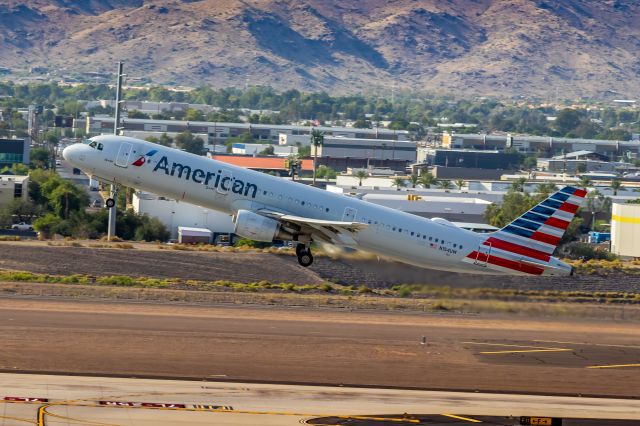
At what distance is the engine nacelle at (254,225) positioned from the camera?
7638 centimetres

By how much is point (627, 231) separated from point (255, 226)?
81.6 m

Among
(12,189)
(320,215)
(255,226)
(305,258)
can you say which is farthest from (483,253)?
(12,189)

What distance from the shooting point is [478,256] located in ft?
260

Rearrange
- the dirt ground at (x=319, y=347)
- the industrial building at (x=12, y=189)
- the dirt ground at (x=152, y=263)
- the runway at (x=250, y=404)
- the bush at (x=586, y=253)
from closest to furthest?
the runway at (x=250, y=404)
the dirt ground at (x=319, y=347)
the dirt ground at (x=152, y=263)
the bush at (x=586, y=253)
the industrial building at (x=12, y=189)

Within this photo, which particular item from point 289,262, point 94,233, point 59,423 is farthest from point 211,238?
point 59,423

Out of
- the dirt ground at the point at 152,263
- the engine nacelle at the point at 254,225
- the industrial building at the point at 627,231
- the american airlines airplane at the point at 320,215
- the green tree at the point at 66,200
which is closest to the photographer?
the engine nacelle at the point at 254,225

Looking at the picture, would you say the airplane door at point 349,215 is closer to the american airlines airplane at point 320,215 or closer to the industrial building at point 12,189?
the american airlines airplane at point 320,215

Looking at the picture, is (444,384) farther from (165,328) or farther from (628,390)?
(165,328)

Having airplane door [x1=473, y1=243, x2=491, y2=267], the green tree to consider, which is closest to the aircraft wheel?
airplane door [x1=473, y1=243, x2=491, y2=267]

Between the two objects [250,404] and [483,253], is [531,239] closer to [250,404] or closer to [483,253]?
[483,253]

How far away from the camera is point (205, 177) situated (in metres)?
77.2

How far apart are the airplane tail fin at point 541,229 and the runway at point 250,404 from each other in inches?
468

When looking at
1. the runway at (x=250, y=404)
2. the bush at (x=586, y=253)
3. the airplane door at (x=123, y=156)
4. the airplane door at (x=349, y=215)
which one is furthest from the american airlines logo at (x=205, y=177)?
the bush at (x=586, y=253)

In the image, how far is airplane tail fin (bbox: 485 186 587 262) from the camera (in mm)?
78812
